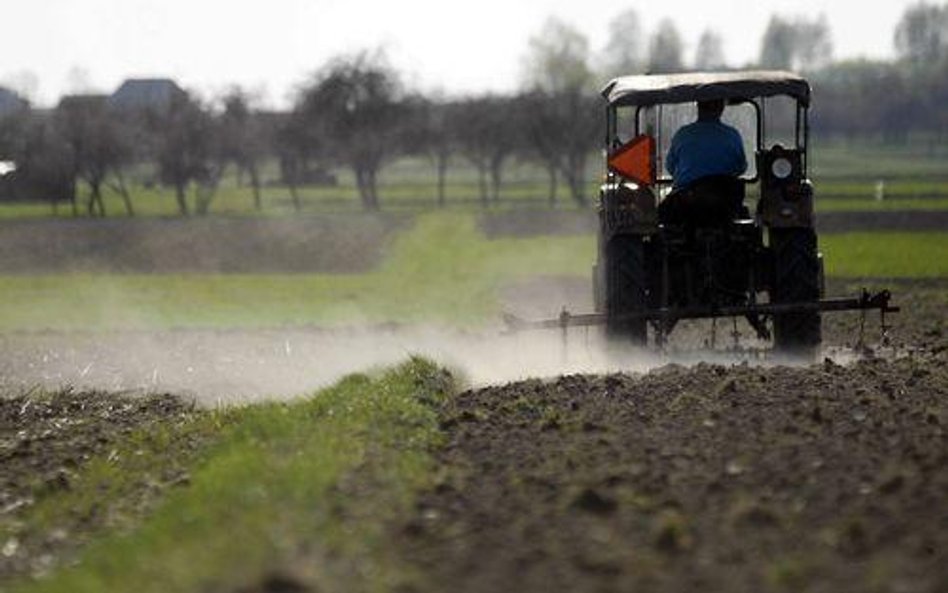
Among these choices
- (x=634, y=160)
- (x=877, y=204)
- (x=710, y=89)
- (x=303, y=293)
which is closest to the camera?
(x=710, y=89)

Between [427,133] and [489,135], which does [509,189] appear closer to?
[427,133]

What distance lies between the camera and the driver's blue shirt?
1551cm

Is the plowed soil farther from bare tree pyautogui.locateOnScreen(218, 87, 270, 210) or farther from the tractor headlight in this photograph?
bare tree pyautogui.locateOnScreen(218, 87, 270, 210)

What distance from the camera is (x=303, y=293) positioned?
1331 inches

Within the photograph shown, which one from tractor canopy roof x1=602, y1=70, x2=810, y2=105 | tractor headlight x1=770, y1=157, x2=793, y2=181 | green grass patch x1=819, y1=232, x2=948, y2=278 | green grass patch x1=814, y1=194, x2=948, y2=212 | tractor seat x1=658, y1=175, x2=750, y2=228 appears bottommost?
green grass patch x1=814, y1=194, x2=948, y2=212

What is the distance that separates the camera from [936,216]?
159 ft

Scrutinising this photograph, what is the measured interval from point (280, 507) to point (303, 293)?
84.6 ft

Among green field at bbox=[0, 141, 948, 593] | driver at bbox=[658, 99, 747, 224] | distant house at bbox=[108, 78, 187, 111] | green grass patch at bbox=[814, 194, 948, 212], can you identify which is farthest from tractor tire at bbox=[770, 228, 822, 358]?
distant house at bbox=[108, 78, 187, 111]

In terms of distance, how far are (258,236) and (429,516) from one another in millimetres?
47727

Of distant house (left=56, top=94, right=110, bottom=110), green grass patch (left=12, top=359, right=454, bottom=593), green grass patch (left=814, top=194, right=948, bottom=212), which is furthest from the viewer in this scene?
distant house (left=56, top=94, right=110, bottom=110)

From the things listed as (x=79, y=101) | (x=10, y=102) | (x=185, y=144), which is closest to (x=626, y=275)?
(x=10, y=102)

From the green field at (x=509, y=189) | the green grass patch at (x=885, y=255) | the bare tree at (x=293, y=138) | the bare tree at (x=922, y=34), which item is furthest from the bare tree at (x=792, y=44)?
the green grass patch at (x=885, y=255)

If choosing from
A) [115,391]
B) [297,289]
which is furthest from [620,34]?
[115,391]

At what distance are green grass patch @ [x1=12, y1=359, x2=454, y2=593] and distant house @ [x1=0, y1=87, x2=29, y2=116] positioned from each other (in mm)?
60144
